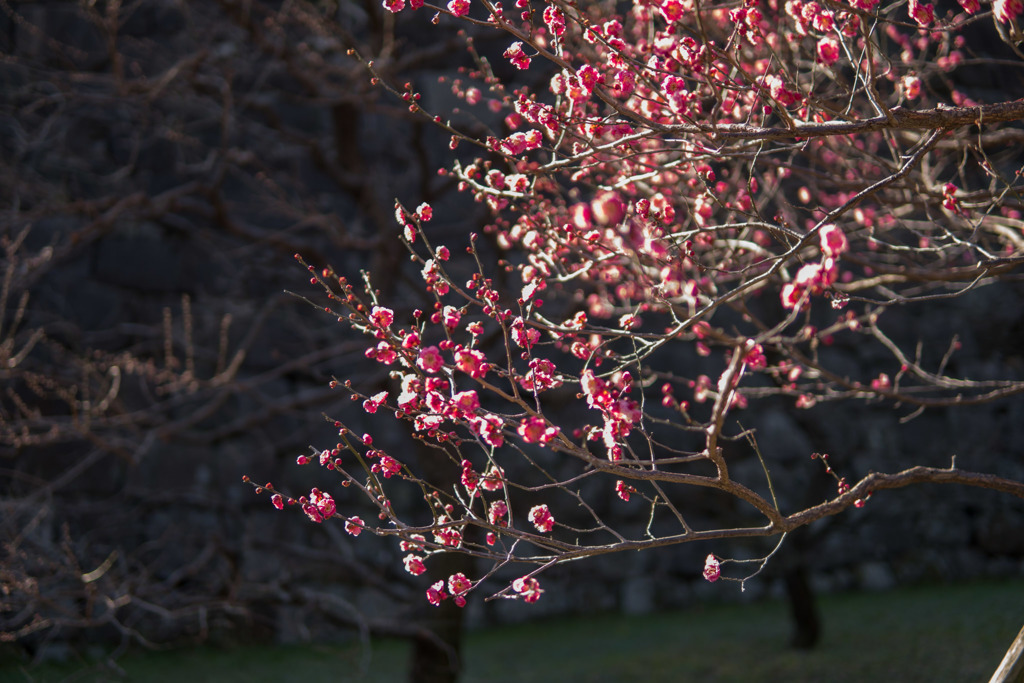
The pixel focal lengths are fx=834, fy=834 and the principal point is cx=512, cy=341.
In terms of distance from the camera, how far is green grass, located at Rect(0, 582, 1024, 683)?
18.6 feet

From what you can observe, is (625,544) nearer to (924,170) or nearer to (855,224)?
(855,224)

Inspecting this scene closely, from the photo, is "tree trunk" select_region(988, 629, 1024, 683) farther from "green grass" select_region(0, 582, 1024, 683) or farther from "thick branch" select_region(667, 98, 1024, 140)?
"green grass" select_region(0, 582, 1024, 683)

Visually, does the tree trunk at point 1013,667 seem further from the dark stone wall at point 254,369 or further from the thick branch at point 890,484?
the dark stone wall at point 254,369

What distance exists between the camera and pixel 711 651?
6.43 metres

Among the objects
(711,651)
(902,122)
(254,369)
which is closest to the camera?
(902,122)

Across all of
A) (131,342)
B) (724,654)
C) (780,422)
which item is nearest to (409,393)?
(724,654)

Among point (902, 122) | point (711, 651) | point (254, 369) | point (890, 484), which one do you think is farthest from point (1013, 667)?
point (254, 369)

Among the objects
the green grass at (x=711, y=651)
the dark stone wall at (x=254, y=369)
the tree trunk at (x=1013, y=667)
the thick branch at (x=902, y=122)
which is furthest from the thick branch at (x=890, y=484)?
the green grass at (x=711, y=651)

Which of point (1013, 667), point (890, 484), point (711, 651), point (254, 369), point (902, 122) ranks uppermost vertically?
point (254, 369)

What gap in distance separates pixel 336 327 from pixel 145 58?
110 inches

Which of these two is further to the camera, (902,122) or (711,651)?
(711,651)

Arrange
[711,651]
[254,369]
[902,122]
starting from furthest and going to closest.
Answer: [254,369] → [711,651] → [902,122]

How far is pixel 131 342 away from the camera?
7.20 m

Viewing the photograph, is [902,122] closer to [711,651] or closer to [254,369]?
[711,651]
